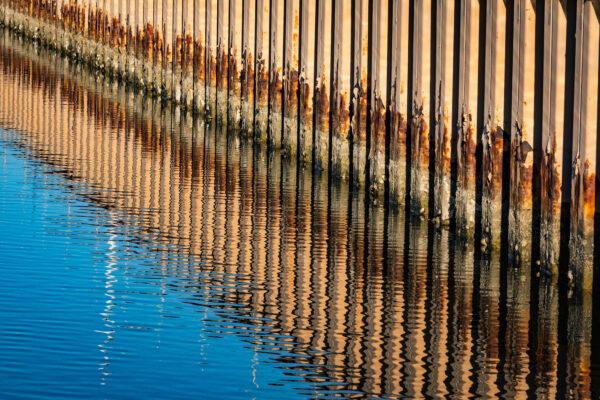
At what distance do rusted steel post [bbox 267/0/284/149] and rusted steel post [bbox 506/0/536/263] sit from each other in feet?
41.1

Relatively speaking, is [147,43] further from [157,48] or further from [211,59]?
[211,59]

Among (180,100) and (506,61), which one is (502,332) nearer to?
(506,61)

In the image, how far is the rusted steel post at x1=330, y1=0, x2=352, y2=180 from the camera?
34969 millimetres

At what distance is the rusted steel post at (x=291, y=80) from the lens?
37906 millimetres

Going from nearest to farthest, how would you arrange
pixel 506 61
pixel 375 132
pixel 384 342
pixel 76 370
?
1. pixel 76 370
2. pixel 384 342
3. pixel 506 61
4. pixel 375 132

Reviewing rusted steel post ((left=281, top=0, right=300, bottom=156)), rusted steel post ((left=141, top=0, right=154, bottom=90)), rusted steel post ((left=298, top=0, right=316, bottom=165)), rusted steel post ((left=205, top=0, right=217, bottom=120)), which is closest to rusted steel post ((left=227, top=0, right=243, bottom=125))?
rusted steel post ((left=205, top=0, right=217, bottom=120))

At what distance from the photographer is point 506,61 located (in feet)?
91.7

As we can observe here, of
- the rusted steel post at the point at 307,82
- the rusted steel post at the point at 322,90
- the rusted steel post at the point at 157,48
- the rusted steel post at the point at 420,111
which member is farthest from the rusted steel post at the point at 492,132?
the rusted steel post at the point at 157,48

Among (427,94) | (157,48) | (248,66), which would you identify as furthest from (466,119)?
(157,48)

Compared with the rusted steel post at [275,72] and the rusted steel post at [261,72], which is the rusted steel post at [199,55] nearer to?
the rusted steel post at [261,72]

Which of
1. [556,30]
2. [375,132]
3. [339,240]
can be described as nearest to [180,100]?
[375,132]

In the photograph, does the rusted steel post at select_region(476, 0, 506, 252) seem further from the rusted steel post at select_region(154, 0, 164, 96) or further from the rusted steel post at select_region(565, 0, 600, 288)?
the rusted steel post at select_region(154, 0, 164, 96)

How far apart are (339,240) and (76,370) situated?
1003 cm

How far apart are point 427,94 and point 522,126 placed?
460cm
